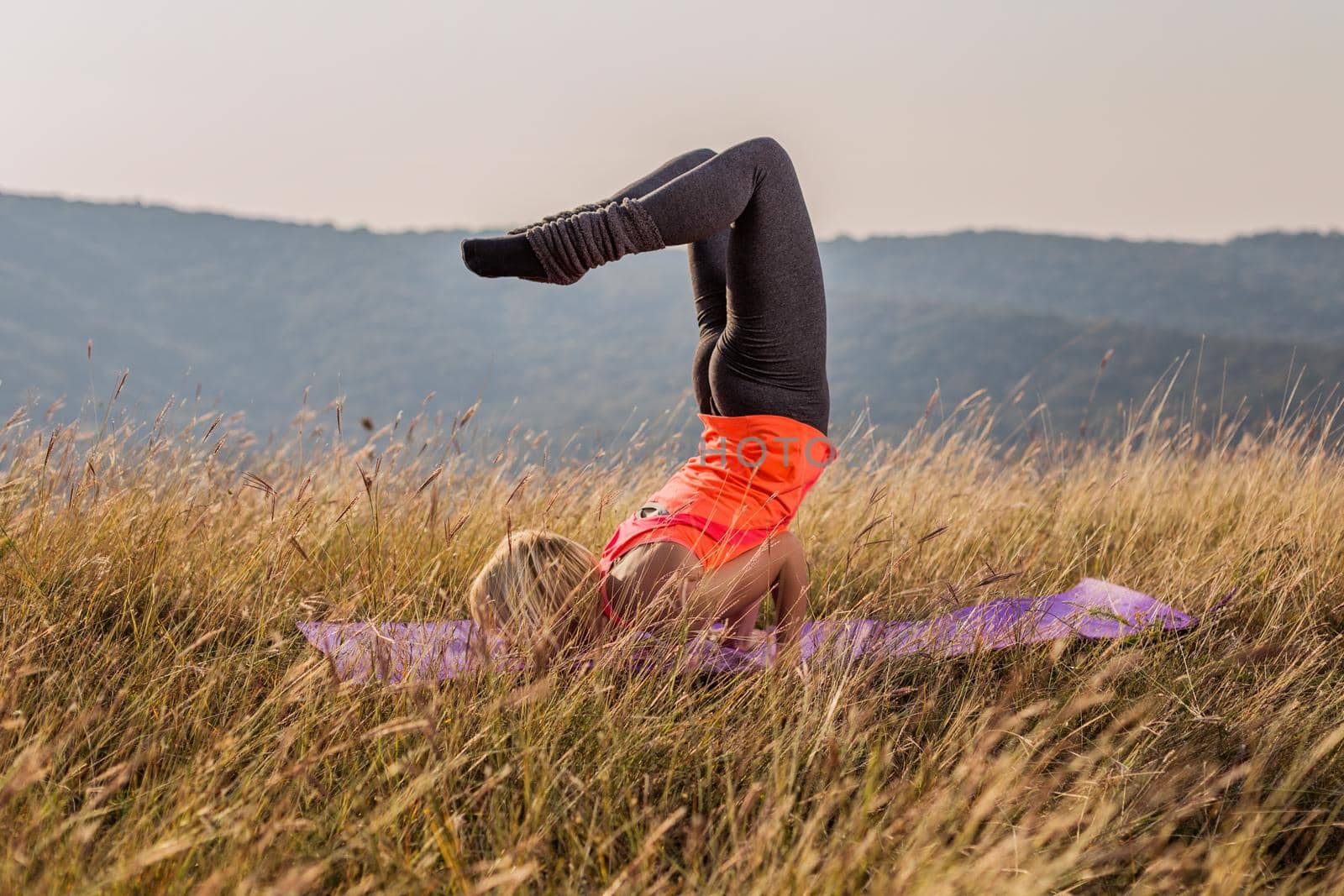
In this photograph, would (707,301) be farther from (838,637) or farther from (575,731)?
(575,731)

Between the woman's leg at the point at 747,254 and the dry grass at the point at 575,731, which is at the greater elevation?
the woman's leg at the point at 747,254

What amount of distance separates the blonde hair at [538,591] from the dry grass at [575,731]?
0.16 meters

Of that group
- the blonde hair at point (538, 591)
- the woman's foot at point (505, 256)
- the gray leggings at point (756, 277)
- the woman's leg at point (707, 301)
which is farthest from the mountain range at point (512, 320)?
the woman's foot at point (505, 256)

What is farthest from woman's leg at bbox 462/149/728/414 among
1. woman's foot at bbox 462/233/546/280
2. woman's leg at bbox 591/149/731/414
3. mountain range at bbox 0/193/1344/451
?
mountain range at bbox 0/193/1344/451

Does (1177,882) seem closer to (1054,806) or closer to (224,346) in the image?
(1054,806)

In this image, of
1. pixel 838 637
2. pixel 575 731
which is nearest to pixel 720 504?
pixel 838 637

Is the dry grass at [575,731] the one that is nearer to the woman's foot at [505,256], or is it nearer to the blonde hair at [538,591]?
the blonde hair at [538,591]

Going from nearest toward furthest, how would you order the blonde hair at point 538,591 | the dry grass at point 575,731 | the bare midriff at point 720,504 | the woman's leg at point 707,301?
the dry grass at point 575,731 → the blonde hair at point 538,591 → the bare midriff at point 720,504 → the woman's leg at point 707,301

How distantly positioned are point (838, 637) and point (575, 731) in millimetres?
766

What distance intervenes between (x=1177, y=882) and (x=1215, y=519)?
9.06ft

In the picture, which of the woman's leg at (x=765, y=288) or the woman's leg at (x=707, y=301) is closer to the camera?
the woman's leg at (x=765, y=288)

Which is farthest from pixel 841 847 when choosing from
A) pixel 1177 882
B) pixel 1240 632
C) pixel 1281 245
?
pixel 1281 245

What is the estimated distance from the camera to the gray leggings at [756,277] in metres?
2.23

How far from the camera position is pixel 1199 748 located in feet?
6.77
